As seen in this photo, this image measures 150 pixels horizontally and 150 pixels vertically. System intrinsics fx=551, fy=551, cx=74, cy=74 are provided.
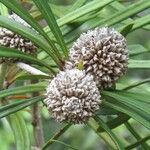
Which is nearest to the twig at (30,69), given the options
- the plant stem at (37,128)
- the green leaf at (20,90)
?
the green leaf at (20,90)

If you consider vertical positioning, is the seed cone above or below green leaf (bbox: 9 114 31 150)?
above

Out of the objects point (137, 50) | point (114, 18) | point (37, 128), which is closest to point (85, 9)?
point (114, 18)

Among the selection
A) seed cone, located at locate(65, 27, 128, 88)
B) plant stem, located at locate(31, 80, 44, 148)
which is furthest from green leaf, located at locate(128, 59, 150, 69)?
plant stem, located at locate(31, 80, 44, 148)

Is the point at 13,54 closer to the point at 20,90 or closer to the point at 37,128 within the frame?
the point at 20,90

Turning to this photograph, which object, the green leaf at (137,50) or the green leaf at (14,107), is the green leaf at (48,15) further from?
the green leaf at (137,50)

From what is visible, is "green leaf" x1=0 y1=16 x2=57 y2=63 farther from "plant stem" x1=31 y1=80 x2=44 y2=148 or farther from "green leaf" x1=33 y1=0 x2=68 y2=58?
"plant stem" x1=31 y1=80 x2=44 y2=148

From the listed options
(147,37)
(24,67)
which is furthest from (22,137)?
(147,37)
